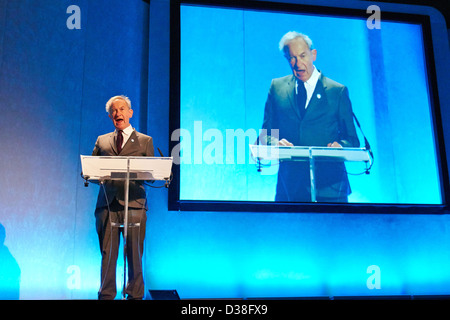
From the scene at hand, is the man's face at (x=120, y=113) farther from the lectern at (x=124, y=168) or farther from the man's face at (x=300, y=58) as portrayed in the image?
the man's face at (x=300, y=58)

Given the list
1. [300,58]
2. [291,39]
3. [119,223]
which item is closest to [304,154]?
[300,58]

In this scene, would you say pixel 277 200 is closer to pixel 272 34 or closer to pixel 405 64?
pixel 272 34

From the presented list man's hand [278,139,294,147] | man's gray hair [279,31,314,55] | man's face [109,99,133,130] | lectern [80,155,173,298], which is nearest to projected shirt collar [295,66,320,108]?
man's gray hair [279,31,314,55]

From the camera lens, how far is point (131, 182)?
3375 millimetres

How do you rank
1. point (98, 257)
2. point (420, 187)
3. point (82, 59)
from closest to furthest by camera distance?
point (98, 257), point (82, 59), point (420, 187)

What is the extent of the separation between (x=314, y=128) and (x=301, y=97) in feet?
1.08

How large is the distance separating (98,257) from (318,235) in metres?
1.93

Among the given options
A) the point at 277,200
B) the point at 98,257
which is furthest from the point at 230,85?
the point at 98,257

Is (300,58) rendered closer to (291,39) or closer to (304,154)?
(291,39)

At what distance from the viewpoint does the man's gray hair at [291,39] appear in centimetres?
490

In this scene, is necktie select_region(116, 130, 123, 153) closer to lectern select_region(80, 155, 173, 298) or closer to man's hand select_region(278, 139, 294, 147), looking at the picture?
lectern select_region(80, 155, 173, 298)

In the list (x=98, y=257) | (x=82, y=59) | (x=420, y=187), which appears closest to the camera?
(x=98, y=257)

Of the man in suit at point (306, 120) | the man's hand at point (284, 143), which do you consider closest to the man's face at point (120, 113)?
the man in suit at point (306, 120)

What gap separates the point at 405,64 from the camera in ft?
16.7
